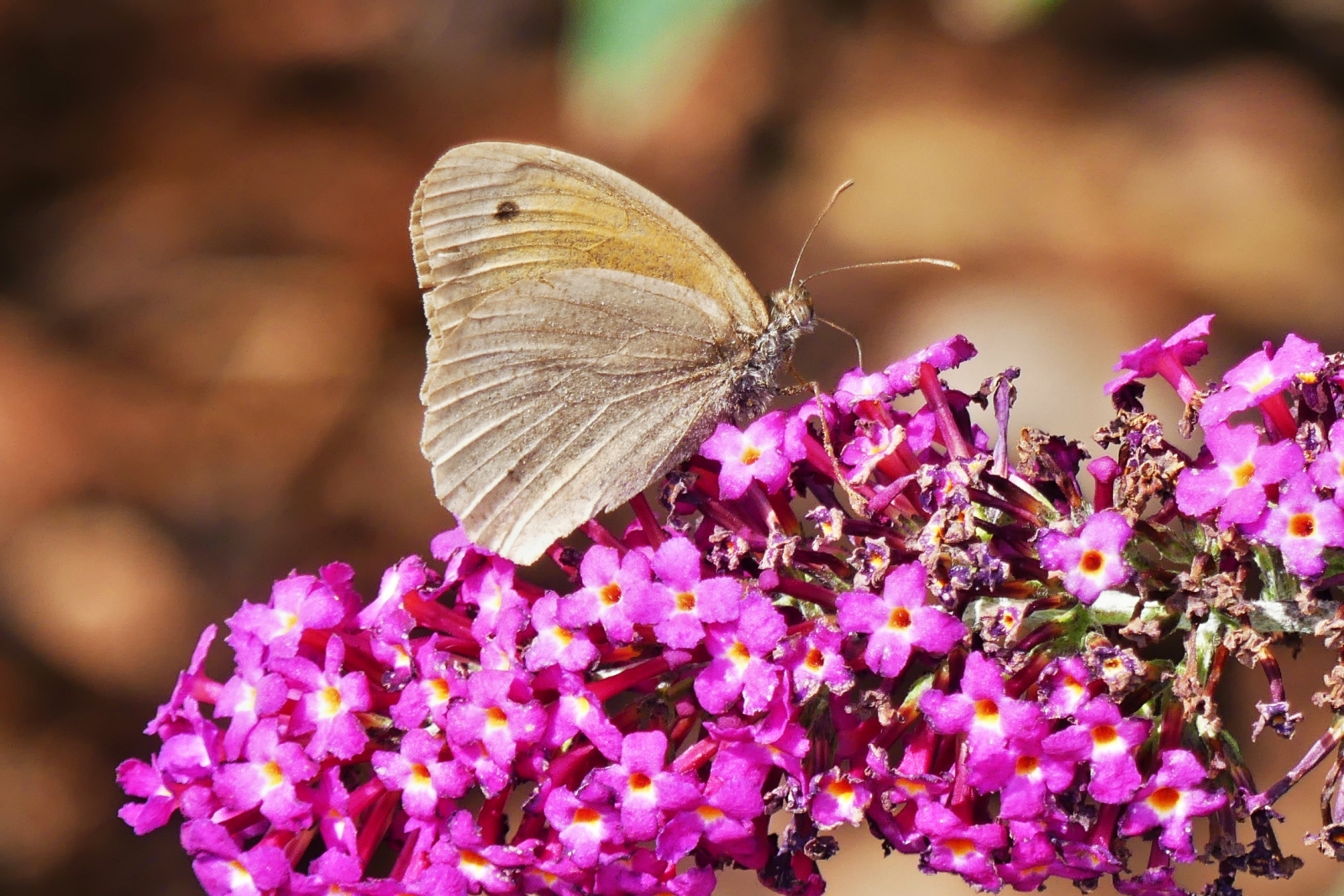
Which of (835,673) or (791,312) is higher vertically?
(791,312)

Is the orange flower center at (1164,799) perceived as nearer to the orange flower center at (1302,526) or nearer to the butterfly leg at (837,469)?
the orange flower center at (1302,526)

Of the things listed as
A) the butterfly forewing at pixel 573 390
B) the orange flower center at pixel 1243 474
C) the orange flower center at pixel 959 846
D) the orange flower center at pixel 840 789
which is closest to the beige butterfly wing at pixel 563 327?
the butterfly forewing at pixel 573 390

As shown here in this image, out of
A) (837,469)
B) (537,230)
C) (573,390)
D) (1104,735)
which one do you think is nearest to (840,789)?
(1104,735)

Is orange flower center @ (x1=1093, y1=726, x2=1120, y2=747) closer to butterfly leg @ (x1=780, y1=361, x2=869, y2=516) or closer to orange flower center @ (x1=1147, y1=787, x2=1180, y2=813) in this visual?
orange flower center @ (x1=1147, y1=787, x2=1180, y2=813)

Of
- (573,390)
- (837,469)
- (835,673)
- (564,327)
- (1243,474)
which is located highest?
(564,327)

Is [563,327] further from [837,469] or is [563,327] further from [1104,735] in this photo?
[1104,735]

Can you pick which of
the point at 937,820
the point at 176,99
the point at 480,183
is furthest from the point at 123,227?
the point at 937,820

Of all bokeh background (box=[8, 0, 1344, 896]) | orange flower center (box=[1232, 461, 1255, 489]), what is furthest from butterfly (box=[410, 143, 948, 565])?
bokeh background (box=[8, 0, 1344, 896])

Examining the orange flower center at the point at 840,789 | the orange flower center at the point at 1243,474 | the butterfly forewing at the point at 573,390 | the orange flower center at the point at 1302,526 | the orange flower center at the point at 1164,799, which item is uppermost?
the butterfly forewing at the point at 573,390

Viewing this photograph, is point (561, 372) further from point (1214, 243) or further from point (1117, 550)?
point (1214, 243)
